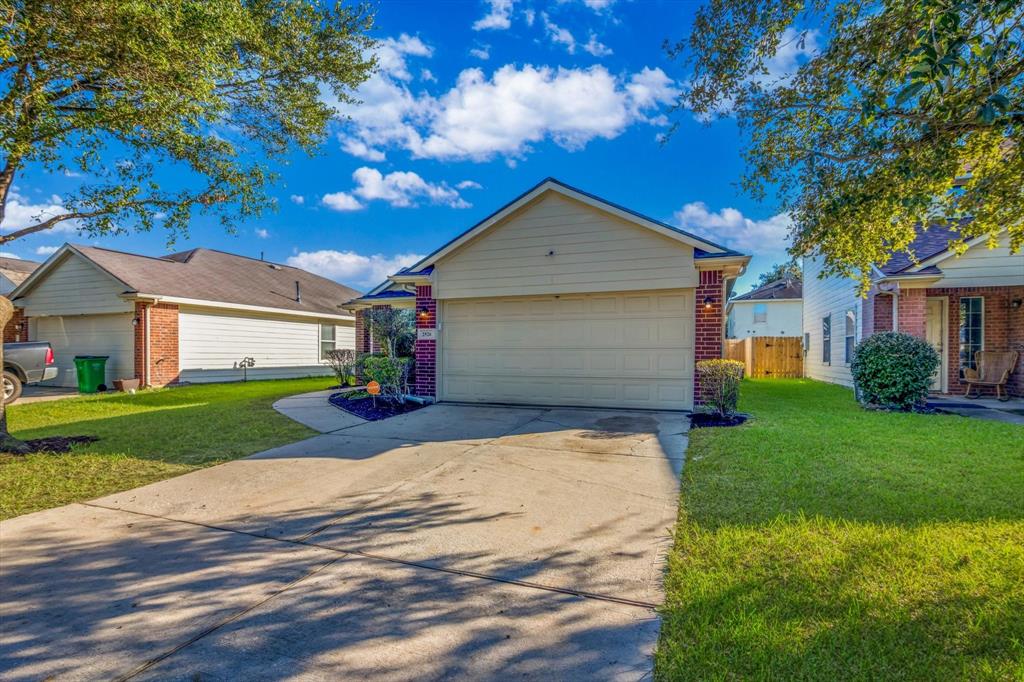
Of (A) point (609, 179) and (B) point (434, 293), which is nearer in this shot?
(B) point (434, 293)

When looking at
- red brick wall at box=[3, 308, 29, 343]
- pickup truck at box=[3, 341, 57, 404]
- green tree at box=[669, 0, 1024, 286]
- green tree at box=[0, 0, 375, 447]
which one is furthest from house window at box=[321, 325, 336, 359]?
green tree at box=[669, 0, 1024, 286]

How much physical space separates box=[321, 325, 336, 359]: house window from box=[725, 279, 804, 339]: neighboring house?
2129cm

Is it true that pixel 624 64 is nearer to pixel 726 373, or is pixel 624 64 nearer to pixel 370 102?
pixel 370 102

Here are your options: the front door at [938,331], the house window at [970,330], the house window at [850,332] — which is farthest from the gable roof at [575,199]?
the house window at [970,330]

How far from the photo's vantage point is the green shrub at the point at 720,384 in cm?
820

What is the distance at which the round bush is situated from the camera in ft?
30.0

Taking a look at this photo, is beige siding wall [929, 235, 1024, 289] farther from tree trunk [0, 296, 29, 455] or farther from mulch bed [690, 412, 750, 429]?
tree trunk [0, 296, 29, 455]

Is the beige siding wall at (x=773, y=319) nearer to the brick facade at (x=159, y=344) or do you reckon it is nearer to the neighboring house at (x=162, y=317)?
the neighboring house at (x=162, y=317)

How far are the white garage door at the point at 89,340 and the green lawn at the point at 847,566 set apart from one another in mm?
16395

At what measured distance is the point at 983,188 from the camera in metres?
4.96

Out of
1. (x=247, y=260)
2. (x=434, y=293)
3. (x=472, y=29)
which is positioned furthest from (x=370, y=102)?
(x=247, y=260)

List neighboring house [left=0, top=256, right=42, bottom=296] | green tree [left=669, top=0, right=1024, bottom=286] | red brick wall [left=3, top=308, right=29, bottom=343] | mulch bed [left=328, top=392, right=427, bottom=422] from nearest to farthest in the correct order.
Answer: green tree [left=669, top=0, right=1024, bottom=286] < mulch bed [left=328, top=392, right=427, bottom=422] < red brick wall [left=3, top=308, right=29, bottom=343] < neighboring house [left=0, top=256, right=42, bottom=296]

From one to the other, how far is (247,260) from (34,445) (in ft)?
55.5

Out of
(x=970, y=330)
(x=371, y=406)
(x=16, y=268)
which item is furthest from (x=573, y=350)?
(x=16, y=268)
